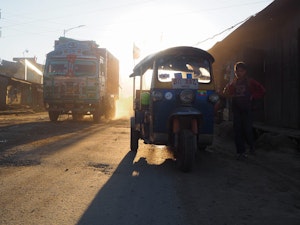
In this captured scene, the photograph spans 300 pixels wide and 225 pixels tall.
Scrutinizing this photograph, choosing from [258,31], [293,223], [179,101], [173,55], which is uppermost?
[258,31]

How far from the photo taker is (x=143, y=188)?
17.7ft

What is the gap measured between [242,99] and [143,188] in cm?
351

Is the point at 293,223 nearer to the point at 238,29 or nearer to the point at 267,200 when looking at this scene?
the point at 267,200

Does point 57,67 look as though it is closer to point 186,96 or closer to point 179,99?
point 179,99

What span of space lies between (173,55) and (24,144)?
15.5ft

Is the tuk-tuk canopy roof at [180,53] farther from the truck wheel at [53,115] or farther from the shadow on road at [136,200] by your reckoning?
the truck wheel at [53,115]

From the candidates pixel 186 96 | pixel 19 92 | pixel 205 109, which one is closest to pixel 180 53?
pixel 186 96

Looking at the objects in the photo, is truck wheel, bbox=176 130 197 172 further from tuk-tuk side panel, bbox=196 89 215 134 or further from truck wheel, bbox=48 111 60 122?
truck wheel, bbox=48 111 60 122

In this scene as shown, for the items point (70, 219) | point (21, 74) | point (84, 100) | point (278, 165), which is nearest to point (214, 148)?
point (278, 165)

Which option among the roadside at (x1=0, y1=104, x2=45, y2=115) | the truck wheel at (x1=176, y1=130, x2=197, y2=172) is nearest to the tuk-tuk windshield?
the truck wheel at (x1=176, y1=130, x2=197, y2=172)

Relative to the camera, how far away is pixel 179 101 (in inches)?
282

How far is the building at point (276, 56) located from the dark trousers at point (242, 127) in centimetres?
243

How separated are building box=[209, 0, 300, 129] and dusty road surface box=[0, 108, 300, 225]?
229cm

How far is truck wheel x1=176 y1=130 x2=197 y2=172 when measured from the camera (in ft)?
21.1
